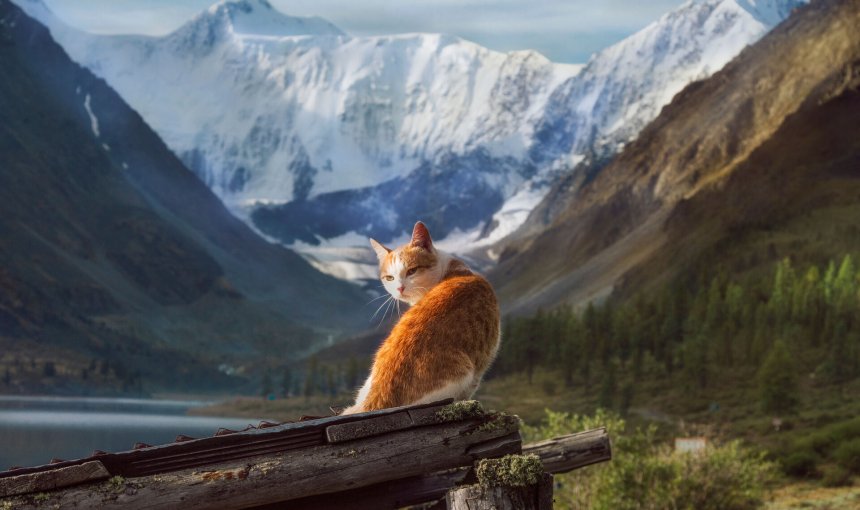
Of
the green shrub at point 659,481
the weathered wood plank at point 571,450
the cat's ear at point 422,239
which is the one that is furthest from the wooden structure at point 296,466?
the green shrub at point 659,481

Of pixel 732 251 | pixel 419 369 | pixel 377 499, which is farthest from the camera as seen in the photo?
pixel 732 251

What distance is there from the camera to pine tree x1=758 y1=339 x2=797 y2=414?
365 ft

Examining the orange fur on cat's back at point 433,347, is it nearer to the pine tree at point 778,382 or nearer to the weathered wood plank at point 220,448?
the weathered wood plank at point 220,448

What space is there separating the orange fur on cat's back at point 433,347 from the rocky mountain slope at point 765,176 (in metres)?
131

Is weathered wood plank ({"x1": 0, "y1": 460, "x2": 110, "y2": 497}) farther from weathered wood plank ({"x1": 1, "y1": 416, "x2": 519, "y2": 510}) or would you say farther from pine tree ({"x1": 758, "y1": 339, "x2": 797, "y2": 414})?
pine tree ({"x1": 758, "y1": 339, "x2": 797, "y2": 414})

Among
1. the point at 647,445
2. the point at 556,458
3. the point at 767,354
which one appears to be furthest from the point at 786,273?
the point at 556,458

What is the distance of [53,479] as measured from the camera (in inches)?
188

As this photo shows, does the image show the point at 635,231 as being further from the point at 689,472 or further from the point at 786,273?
the point at 689,472

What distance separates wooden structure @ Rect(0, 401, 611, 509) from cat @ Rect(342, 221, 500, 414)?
0.19 meters

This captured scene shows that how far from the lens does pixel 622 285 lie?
16925 centimetres

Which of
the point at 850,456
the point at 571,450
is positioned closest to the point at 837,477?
the point at 850,456

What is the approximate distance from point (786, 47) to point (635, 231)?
39333mm

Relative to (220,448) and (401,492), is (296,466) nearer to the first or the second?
(220,448)

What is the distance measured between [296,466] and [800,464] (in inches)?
2852
